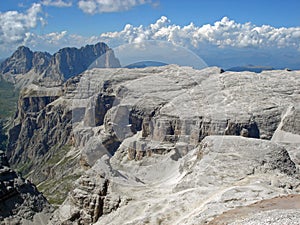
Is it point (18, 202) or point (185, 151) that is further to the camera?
point (185, 151)

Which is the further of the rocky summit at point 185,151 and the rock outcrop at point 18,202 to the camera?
the rock outcrop at point 18,202

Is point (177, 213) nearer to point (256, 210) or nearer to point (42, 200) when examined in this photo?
point (256, 210)

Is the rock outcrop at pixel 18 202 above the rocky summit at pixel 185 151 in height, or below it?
below

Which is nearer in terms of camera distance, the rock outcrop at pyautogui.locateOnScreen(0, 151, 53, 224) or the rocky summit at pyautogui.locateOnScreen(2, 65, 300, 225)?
the rocky summit at pyautogui.locateOnScreen(2, 65, 300, 225)

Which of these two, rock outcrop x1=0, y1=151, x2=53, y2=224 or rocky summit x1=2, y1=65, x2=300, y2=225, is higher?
rocky summit x1=2, y1=65, x2=300, y2=225
